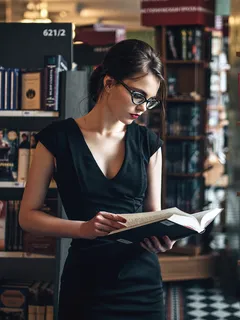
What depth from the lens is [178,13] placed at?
6.15 meters

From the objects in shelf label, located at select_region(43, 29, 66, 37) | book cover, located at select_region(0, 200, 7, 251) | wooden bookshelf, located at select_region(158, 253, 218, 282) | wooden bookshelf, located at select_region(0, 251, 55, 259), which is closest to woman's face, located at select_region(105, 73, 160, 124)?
wooden bookshelf, located at select_region(0, 251, 55, 259)

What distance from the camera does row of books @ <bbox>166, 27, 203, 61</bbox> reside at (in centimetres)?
616

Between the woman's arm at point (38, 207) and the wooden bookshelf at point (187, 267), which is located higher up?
the woman's arm at point (38, 207)

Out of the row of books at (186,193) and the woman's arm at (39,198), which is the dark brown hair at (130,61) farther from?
the row of books at (186,193)

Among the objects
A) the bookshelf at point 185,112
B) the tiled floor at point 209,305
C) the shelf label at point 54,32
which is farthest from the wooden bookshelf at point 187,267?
the shelf label at point 54,32

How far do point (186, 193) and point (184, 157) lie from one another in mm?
344

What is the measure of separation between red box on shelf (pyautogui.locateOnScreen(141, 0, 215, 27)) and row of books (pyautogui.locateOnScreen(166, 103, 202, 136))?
0.80m

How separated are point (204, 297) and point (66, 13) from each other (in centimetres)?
811

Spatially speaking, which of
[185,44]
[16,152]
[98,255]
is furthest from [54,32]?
[185,44]

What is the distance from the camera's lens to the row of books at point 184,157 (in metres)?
6.18

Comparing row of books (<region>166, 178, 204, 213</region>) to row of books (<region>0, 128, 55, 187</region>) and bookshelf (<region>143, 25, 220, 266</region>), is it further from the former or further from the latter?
row of books (<region>0, 128, 55, 187</region>)

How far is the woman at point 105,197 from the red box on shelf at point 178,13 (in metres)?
4.39

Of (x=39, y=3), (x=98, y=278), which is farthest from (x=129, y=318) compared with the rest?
(x=39, y=3)

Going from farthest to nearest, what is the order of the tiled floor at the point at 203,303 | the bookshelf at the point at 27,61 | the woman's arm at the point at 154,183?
1. the tiled floor at the point at 203,303
2. the bookshelf at the point at 27,61
3. the woman's arm at the point at 154,183
